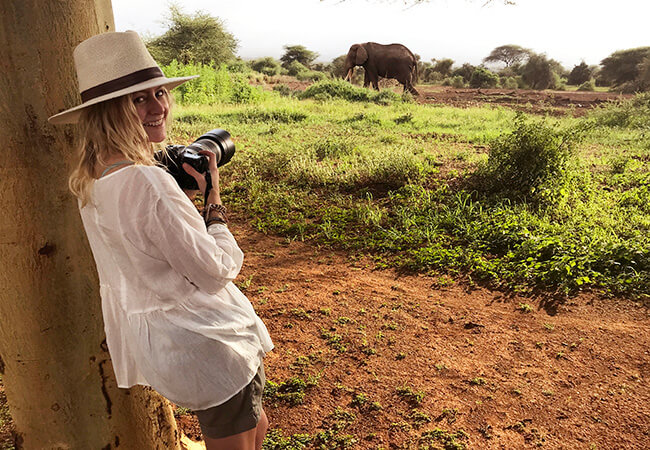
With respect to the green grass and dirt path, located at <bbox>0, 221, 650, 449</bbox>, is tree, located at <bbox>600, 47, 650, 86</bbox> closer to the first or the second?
the green grass

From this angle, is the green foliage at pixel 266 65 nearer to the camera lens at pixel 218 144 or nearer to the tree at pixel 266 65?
the tree at pixel 266 65

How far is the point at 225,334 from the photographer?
125 centimetres

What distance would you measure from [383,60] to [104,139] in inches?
794

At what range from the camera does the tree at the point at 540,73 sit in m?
23.9

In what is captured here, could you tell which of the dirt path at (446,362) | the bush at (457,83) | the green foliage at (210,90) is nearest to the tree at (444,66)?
the bush at (457,83)

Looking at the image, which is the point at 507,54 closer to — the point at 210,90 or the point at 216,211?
the point at 210,90

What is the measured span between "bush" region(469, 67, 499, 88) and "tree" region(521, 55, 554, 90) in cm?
191

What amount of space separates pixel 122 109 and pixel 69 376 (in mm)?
888

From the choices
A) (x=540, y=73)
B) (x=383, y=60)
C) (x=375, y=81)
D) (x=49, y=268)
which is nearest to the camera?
(x=49, y=268)

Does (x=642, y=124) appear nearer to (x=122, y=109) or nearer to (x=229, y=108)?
(x=229, y=108)

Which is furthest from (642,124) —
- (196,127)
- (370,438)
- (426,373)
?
(370,438)

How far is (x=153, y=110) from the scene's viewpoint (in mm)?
1274

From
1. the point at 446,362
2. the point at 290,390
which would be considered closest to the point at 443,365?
the point at 446,362

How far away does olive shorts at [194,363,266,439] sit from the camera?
1.29 meters
